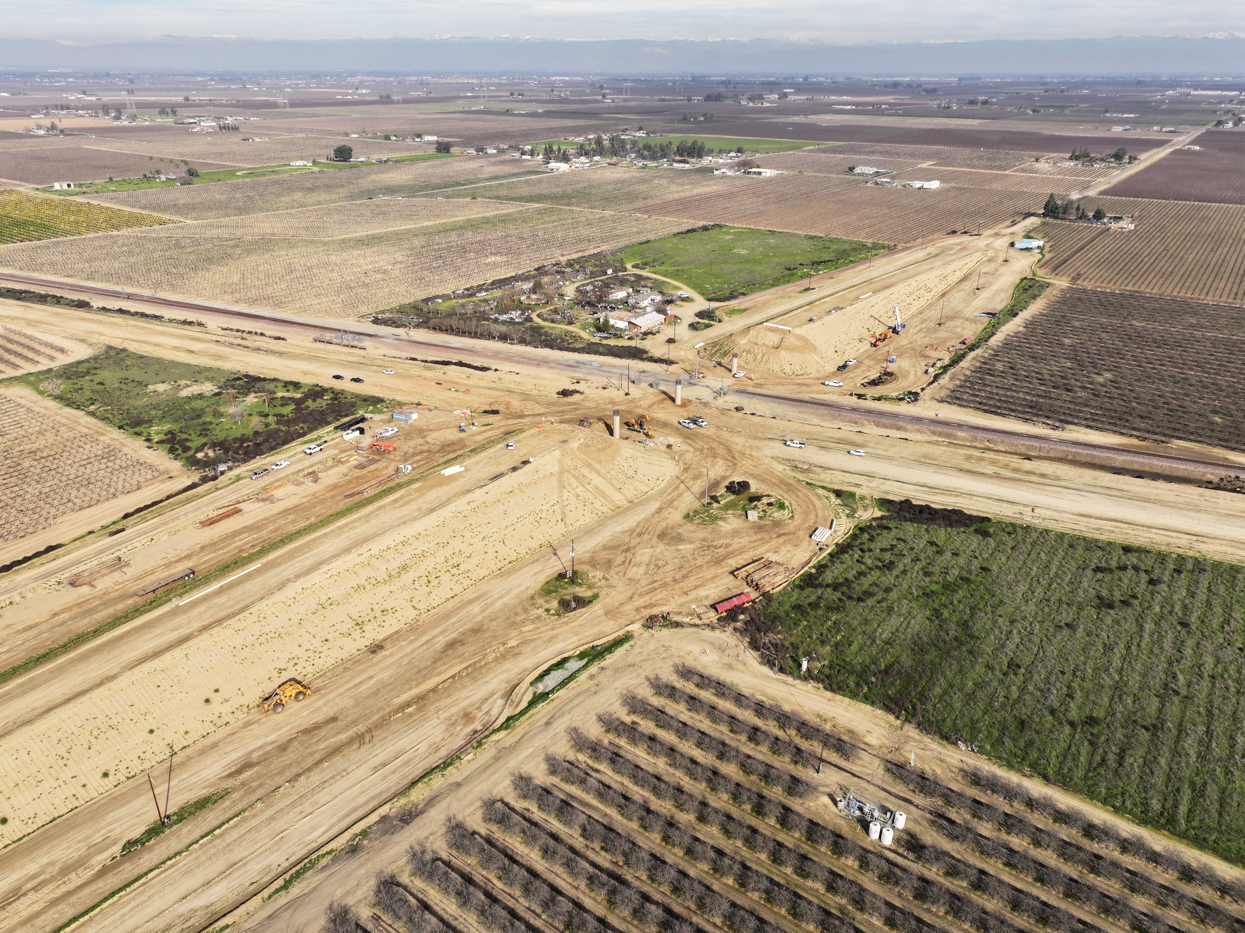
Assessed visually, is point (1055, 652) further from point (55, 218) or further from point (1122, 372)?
point (55, 218)

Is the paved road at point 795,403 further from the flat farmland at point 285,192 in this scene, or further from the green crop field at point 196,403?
the flat farmland at point 285,192

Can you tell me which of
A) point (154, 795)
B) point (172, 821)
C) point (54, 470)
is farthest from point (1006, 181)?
point (172, 821)

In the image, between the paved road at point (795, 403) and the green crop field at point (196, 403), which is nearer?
the paved road at point (795, 403)

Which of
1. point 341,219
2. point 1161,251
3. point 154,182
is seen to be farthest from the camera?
point 154,182

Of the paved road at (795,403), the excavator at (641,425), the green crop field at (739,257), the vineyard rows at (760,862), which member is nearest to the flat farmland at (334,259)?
the paved road at (795,403)

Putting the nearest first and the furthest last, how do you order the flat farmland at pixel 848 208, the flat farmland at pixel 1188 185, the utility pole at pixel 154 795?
the utility pole at pixel 154 795
the flat farmland at pixel 848 208
the flat farmland at pixel 1188 185
